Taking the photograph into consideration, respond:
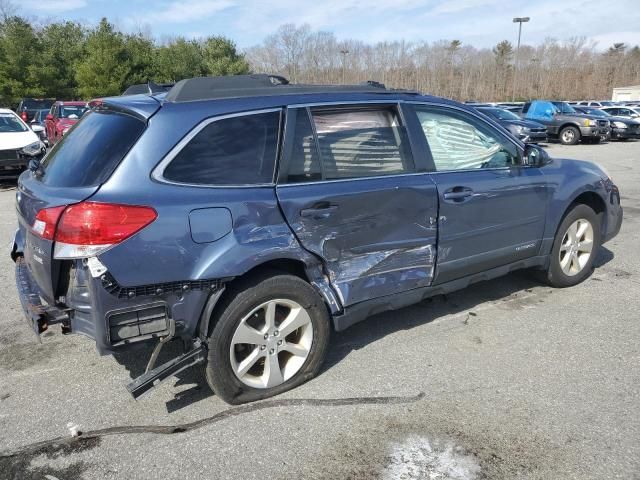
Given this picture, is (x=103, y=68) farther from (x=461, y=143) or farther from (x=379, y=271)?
(x=379, y=271)

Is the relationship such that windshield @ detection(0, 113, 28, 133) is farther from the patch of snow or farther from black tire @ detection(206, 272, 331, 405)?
the patch of snow

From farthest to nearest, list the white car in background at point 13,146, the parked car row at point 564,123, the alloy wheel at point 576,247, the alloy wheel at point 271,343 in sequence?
1. the parked car row at point 564,123
2. the white car in background at point 13,146
3. the alloy wheel at point 576,247
4. the alloy wheel at point 271,343

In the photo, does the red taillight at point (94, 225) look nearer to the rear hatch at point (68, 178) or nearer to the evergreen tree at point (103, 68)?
the rear hatch at point (68, 178)

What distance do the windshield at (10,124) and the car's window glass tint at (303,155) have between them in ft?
35.2

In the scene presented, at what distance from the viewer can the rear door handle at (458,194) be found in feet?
12.2

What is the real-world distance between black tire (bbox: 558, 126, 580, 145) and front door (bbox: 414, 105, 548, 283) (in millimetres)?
19887

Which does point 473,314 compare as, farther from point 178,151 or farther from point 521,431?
point 178,151

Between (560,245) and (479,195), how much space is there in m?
1.30

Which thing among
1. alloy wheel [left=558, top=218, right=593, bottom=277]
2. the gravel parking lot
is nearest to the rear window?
the gravel parking lot

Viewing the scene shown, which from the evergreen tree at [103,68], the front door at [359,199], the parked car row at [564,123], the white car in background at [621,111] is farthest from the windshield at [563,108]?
the evergreen tree at [103,68]

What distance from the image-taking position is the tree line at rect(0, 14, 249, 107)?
32375 mm

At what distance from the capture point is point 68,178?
2.90 m

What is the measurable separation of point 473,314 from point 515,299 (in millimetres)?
572

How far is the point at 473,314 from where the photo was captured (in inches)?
173
